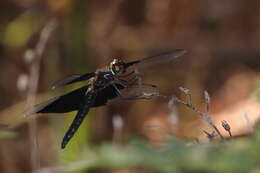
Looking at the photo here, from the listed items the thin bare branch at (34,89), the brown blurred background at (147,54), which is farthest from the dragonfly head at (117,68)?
the brown blurred background at (147,54)

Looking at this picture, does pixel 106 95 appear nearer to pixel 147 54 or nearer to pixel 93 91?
pixel 93 91

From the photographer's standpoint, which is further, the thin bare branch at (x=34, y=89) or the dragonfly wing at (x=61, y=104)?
A: the thin bare branch at (x=34, y=89)

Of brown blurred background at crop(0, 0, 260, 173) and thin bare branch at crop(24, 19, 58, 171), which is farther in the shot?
brown blurred background at crop(0, 0, 260, 173)

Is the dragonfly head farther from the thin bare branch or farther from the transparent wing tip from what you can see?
the thin bare branch

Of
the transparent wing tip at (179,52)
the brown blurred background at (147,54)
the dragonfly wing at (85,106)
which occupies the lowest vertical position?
the brown blurred background at (147,54)

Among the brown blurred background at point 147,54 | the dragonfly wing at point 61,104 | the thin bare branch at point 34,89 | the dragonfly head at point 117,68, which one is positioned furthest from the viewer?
the brown blurred background at point 147,54

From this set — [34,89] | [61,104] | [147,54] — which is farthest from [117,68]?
[147,54]

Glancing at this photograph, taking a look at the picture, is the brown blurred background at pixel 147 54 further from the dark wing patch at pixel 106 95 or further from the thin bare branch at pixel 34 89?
the dark wing patch at pixel 106 95

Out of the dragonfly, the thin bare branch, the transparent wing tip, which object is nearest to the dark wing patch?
the dragonfly
